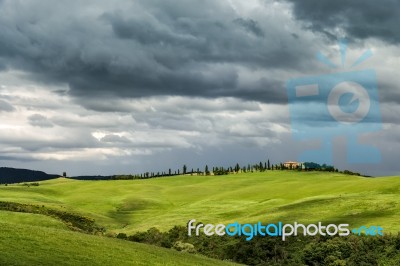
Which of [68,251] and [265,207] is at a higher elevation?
[68,251]

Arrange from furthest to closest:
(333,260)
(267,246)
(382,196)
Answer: (382,196) → (267,246) → (333,260)

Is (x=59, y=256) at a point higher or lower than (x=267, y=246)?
higher

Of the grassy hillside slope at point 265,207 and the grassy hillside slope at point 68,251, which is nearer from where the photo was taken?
the grassy hillside slope at point 68,251

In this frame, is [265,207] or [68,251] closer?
[68,251]

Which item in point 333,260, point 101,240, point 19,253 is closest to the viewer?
point 19,253

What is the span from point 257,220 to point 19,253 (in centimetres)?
7775

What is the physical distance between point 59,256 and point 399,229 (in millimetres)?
62339

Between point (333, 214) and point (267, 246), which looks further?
point (333, 214)

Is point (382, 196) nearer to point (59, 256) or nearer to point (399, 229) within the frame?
point (399, 229)

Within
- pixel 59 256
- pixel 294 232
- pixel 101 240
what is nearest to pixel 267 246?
pixel 294 232

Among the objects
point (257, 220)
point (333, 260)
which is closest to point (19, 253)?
point (333, 260)

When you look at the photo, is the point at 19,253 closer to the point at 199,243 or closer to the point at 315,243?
the point at 315,243

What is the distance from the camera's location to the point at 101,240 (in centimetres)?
5509

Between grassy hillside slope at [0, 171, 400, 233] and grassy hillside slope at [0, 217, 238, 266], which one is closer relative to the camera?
grassy hillside slope at [0, 217, 238, 266]
